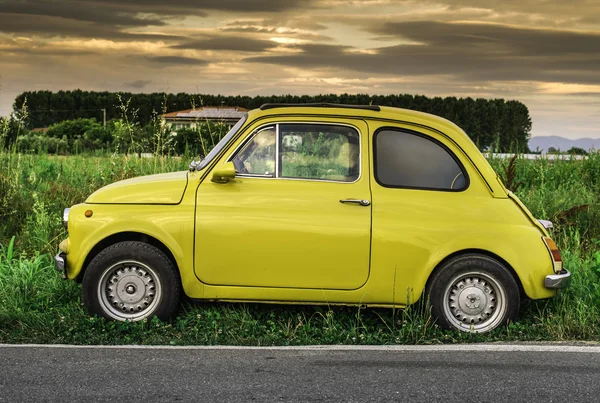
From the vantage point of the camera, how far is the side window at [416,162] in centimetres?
622

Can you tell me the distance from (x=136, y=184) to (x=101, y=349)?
1.50 meters

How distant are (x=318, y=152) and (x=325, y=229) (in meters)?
0.70

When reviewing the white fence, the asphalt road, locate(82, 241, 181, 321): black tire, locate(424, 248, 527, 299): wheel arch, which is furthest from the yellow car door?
the white fence

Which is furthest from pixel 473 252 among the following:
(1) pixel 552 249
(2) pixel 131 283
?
(2) pixel 131 283

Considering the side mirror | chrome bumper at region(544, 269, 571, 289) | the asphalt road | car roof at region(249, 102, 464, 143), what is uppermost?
car roof at region(249, 102, 464, 143)

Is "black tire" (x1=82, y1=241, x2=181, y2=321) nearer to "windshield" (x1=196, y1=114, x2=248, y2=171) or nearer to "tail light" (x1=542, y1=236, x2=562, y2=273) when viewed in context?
"windshield" (x1=196, y1=114, x2=248, y2=171)

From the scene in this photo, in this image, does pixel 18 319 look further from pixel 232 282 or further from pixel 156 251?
pixel 232 282

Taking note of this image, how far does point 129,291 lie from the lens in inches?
245

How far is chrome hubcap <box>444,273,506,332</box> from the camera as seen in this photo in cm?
609

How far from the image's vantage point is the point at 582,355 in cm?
558

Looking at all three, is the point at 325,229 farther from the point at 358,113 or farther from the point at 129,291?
the point at 129,291

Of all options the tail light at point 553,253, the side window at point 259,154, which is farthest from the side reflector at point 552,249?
the side window at point 259,154

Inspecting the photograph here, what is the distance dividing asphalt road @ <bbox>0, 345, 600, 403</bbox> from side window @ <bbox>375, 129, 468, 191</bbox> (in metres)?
1.42

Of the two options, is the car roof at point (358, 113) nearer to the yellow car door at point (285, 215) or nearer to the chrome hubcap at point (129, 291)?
the yellow car door at point (285, 215)
